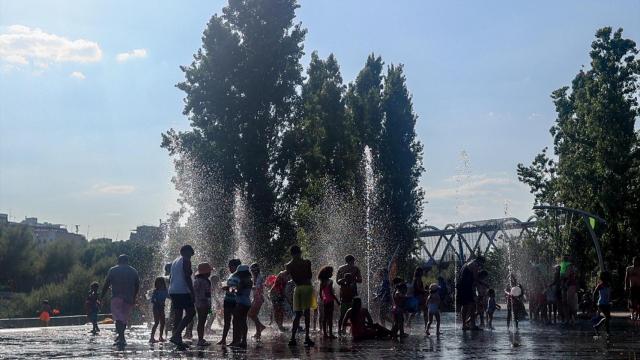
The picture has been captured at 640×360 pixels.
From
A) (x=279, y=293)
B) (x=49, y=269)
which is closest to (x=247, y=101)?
(x=279, y=293)

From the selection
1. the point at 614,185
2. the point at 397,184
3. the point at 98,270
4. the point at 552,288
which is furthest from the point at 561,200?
the point at 98,270

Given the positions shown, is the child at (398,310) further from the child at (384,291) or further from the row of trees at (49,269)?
the row of trees at (49,269)

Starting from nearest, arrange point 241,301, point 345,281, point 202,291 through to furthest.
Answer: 1. point 241,301
2. point 202,291
3. point 345,281

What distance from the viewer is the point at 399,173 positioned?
155 feet

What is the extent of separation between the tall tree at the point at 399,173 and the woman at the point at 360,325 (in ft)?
92.5

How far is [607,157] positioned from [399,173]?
11489 millimetres

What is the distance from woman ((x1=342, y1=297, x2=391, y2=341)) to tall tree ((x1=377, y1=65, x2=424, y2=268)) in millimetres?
28184

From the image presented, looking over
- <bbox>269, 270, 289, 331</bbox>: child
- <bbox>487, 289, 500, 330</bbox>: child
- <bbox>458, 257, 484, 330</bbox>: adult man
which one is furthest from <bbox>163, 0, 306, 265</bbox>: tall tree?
<bbox>458, 257, 484, 330</bbox>: adult man

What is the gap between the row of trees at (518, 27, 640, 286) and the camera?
40.2 meters

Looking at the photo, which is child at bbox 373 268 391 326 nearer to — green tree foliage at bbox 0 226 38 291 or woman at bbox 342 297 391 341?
woman at bbox 342 297 391 341

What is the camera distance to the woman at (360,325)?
1828 cm

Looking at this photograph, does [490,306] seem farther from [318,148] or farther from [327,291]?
[318,148]

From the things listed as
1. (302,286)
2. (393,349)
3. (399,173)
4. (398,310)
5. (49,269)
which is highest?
(399,173)

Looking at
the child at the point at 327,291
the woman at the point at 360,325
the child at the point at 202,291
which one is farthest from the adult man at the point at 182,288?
the woman at the point at 360,325
